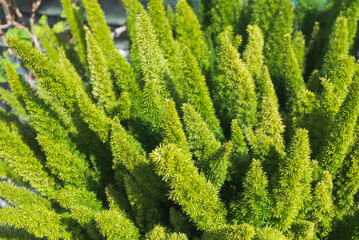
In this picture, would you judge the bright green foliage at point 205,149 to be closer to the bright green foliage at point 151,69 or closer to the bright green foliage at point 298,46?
the bright green foliage at point 151,69

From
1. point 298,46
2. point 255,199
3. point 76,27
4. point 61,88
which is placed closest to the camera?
point 255,199

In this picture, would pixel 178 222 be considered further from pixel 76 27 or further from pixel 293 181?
pixel 76 27

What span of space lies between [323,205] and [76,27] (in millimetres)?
729

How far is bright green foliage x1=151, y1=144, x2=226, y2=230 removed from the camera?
43 cm

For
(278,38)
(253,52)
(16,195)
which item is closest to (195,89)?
(253,52)

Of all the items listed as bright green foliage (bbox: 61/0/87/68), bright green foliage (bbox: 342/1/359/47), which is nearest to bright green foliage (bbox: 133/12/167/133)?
bright green foliage (bbox: 61/0/87/68)

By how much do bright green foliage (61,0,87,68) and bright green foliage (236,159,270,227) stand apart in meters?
0.58

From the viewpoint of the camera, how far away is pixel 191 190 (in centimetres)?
47

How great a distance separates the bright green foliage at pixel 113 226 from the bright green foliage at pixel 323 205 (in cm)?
28

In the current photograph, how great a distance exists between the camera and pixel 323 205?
1.73ft

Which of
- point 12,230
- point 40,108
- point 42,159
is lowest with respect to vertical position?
point 12,230

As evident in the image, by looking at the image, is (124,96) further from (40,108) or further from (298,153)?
(298,153)

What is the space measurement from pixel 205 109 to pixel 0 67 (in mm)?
1023

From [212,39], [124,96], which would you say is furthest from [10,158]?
[212,39]
